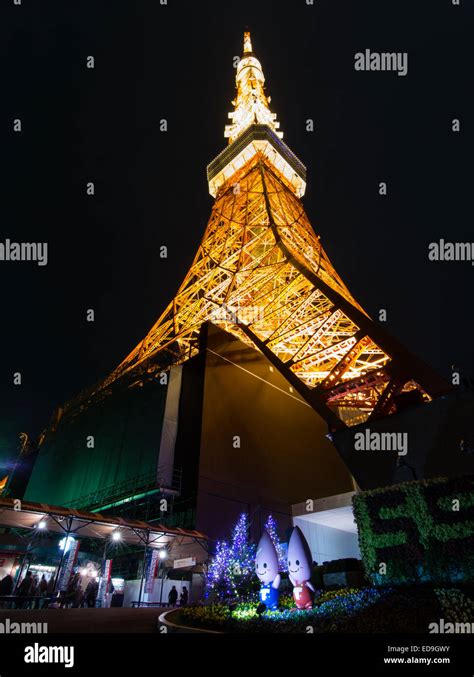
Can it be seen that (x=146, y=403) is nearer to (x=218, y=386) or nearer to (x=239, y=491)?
(x=218, y=386)

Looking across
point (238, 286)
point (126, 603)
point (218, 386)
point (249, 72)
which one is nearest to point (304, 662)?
point (126, 603)

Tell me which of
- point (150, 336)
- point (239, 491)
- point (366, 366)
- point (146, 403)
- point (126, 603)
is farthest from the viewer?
point (150, 336)

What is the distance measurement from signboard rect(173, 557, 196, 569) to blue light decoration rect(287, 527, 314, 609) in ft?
26.6

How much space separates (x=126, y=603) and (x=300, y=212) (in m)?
27.8

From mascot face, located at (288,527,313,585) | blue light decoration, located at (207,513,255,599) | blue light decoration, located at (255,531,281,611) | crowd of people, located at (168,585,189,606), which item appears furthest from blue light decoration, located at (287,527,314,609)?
crowd of people, located at (168,585,189,606)

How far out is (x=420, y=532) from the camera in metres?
7.83

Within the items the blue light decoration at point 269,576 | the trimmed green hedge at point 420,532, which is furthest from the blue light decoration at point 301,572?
the trimmed green hedge at point 420,532

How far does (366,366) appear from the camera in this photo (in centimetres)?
2033

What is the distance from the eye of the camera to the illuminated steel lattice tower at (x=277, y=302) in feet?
44.4

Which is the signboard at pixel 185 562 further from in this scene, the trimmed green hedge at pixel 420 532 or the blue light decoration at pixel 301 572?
the trimmed green hedge at pixel 420 532

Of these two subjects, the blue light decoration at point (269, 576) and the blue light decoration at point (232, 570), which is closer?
the blue light decoration at point (269, 576)

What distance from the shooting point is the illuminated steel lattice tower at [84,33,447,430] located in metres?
13.5

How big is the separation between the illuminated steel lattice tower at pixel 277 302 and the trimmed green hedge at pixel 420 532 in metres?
2.84

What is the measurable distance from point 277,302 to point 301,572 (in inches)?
656
